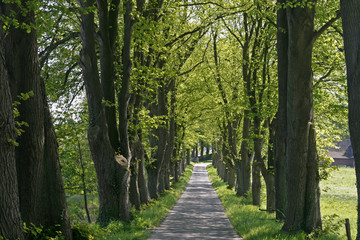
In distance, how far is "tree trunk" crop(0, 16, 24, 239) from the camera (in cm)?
588

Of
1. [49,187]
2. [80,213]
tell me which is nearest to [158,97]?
[80,213]

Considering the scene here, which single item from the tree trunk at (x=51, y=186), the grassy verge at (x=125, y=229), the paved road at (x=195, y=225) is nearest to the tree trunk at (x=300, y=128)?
the paved road at (x=195, y=225)

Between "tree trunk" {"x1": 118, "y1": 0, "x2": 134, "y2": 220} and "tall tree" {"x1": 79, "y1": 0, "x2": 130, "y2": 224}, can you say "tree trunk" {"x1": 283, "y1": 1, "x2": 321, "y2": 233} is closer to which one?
"tree trunk" {"x1": 118, "y1": 0, "x2": 134, "y2": 220}

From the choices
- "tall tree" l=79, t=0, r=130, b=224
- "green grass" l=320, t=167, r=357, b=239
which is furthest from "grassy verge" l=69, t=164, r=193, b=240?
"green grass" l=320, t=167, r=357, b=239

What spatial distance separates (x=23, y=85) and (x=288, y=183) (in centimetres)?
729

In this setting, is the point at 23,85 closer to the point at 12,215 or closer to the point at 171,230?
the point at 12,215

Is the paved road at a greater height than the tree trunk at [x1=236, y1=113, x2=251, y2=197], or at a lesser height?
lesser

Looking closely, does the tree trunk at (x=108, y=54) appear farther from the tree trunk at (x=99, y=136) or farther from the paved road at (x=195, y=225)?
the paved road at (x=195, y=225)

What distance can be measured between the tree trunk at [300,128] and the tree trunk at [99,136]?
18.7 ft

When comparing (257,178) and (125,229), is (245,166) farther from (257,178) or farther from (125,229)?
Result: (125,229)

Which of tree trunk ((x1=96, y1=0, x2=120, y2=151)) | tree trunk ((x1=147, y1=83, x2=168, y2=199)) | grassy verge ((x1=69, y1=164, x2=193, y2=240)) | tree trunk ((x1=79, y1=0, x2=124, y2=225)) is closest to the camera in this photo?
grassy verge ((x1=69, y1=164, x2=193, y2=240))

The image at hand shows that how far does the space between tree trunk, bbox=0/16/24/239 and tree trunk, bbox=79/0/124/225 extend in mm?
6818

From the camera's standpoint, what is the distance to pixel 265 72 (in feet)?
59.7

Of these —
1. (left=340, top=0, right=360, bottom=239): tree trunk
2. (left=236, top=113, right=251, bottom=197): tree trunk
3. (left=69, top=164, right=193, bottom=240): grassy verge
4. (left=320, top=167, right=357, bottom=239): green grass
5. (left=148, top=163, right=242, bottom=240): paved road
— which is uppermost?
(left=340, top=0, right=360, bottom=239): tree trunk
